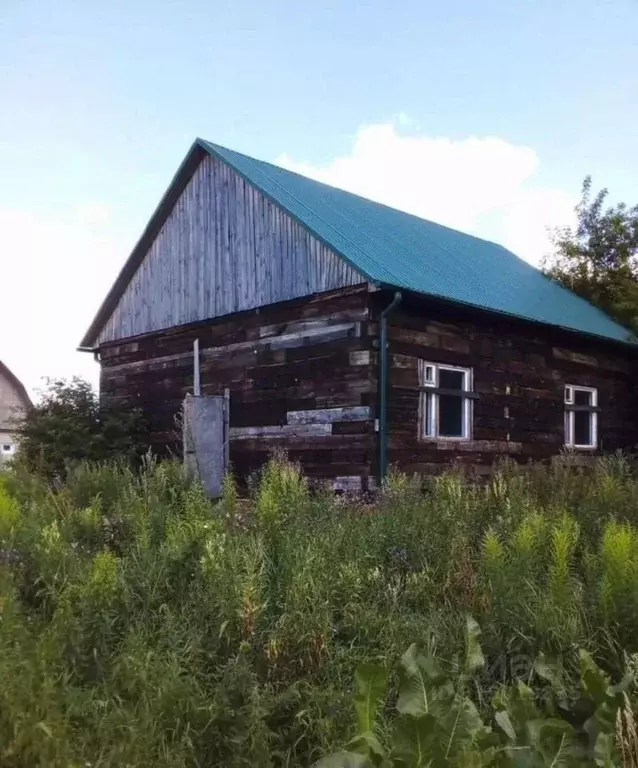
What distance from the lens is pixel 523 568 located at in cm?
497

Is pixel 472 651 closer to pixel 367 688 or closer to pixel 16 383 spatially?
pixel 367 688

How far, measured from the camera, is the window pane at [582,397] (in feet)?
51.6

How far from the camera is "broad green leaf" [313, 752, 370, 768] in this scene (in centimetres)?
299

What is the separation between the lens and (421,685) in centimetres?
352

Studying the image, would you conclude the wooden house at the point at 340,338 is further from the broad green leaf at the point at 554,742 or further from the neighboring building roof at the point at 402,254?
the broad green leaf at the point at 554,742

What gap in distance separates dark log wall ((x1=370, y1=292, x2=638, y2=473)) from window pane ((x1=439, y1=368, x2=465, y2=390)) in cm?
26

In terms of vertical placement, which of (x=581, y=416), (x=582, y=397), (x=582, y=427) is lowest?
(x=582, y=427)

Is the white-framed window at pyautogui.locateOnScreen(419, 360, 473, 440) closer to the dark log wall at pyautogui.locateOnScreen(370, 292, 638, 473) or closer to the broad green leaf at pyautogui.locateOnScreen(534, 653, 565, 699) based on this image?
the dark log wall at pyautogui.locateOnScreen(370, 292, 638, 473)

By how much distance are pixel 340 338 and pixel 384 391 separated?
1.10 metres

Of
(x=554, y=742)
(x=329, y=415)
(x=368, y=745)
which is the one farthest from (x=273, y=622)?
(x=329, y=415)

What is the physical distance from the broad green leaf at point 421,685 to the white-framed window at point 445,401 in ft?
26.3

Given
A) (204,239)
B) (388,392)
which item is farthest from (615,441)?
(204,239)

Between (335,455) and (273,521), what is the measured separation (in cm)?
527

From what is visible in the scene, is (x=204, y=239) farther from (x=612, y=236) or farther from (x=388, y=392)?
(x=612, y=236)
